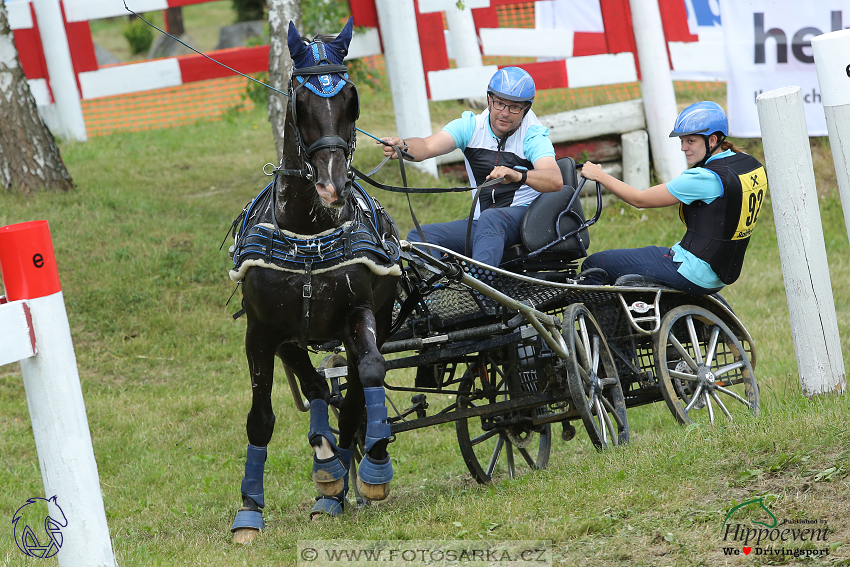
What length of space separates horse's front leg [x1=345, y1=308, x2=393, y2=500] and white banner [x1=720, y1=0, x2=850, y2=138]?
697cm

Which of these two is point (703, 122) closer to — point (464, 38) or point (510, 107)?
point (510, 107)

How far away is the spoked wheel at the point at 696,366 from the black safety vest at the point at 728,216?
380mm

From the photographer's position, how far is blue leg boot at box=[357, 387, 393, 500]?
14.1 ft

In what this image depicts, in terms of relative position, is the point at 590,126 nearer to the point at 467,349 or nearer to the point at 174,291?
the point at 174,291

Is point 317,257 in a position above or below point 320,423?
above

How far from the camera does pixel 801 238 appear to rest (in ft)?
16.8

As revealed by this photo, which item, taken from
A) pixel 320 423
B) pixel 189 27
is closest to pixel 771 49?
pixel 320 423

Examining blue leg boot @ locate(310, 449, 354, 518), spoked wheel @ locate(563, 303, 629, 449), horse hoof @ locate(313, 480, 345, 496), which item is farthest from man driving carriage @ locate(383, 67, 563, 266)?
horse hoof @ locate(313, 480, 345, 496)

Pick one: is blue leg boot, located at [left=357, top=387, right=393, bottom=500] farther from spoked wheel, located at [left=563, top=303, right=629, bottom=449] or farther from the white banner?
the white banner

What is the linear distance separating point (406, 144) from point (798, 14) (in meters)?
6.27

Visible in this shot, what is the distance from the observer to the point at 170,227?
31.1 feet

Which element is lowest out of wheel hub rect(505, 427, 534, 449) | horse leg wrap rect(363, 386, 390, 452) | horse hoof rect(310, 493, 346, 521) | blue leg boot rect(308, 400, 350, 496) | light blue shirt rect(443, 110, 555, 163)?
wheel hub rect(505, 427, 534, 449)

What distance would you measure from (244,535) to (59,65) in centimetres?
785

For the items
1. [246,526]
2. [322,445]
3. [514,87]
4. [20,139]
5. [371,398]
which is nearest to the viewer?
[371,398]
